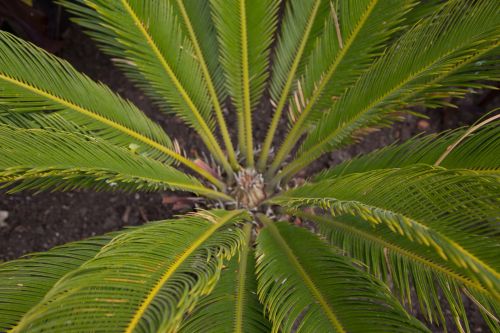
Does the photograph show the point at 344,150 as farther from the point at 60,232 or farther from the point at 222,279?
the point at 60,232

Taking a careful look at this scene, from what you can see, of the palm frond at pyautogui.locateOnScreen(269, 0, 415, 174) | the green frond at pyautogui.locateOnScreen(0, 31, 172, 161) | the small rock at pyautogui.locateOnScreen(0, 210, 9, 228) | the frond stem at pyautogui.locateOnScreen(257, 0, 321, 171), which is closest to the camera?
the green frond at pyautogui.locateOnScreen(0, 31, 172, 161)

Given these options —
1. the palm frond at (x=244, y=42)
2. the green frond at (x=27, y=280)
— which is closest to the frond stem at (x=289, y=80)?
the palm frond at (x=244, y=42)

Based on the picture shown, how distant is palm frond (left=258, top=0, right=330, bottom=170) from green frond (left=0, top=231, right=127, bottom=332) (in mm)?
1032

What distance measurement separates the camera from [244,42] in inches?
67.0

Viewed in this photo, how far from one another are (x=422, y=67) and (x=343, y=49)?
1.05ft

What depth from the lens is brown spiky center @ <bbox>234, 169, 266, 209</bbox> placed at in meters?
1.92

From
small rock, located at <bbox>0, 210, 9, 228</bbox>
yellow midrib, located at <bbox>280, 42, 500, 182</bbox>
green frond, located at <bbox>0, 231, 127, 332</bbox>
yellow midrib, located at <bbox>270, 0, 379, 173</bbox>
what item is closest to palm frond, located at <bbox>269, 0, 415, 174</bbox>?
yellow midrib, located at <bbox>270, 0, 379, 173</bbox>

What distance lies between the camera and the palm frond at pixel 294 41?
1.71 meters

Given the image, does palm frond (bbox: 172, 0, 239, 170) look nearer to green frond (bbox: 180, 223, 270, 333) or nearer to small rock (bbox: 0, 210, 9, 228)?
green frond (bbox: 180, 223, 270, 333)

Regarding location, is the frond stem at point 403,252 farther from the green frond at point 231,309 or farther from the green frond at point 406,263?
the green frond at point 231,309

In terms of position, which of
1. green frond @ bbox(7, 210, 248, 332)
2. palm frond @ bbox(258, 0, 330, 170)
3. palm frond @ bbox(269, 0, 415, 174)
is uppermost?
palm frond @ bbox(258, 0, 330, 170)

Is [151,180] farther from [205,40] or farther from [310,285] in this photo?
[205,40]

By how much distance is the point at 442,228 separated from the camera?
98 cm

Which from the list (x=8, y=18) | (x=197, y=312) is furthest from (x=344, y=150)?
(x=8, y=18)
